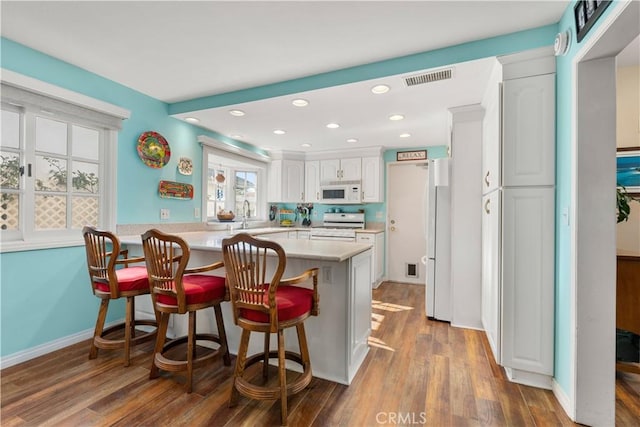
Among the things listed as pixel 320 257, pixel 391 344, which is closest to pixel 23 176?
pixel 320 257

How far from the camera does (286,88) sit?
2.78 m

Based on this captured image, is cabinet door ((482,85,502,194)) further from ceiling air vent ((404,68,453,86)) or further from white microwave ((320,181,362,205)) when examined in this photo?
white microwave ((320,181,362,205))

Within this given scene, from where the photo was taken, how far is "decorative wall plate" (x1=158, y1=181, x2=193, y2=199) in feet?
10.7

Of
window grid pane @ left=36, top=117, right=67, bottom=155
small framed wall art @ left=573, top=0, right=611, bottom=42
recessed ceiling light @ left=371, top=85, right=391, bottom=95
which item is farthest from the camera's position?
recessed ceiling light @ left=371, top=85, right=391, bottom=95

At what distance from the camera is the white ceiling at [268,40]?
1.81 m

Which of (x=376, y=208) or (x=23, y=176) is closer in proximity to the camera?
(x=23, y=176)

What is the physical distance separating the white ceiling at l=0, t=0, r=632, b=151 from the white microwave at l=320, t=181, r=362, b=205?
181 centimetres

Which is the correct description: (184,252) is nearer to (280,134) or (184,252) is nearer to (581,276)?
(581,276)

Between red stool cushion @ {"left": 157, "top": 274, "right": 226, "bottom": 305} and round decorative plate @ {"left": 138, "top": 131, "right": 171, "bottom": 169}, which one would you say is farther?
round decorative plate @ {"left": 138, "top": 131, "right": 171, "bottom": 169}

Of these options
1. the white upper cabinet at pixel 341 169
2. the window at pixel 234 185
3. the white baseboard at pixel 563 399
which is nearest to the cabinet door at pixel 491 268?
the white baseboard at pixel 563 399

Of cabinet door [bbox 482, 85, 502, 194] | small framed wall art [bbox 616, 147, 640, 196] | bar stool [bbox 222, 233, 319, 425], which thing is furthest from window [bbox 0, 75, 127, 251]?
small framed wall art [bbox 616, 147, 640, 196]

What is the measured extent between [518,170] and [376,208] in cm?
317

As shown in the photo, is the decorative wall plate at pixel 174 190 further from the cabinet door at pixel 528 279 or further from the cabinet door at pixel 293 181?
the cabinet door at pixel 528 279

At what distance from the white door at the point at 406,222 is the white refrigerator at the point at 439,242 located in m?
1.72
